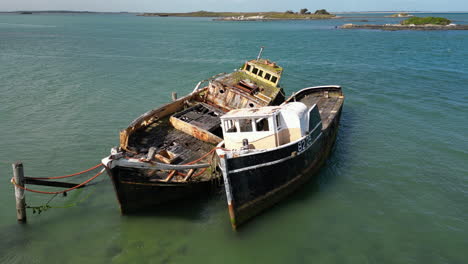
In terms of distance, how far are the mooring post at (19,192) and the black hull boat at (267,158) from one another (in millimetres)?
8033

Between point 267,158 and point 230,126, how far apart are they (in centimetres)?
249

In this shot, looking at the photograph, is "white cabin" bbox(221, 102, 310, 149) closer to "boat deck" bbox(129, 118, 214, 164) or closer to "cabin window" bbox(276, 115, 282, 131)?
"cabin window" bbox(276, 115, 282, 131)

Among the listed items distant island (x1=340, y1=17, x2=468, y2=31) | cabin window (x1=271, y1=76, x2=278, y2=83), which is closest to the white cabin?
cabin window (x1=271, y1=76, x2=278, y2=83)

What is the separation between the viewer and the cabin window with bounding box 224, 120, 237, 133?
13.9 m

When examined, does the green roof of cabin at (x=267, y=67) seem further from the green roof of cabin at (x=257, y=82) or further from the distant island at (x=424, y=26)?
the distant island at (x=424, y=26)

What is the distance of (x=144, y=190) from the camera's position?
12664 millimetres

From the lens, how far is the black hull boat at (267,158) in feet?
40.0

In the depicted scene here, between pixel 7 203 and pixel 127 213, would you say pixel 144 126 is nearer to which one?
pixel 127 213

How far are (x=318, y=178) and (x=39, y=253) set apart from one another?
13575 mm

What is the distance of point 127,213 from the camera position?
13.2 m

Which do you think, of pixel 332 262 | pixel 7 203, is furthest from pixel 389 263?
pixel 7 203

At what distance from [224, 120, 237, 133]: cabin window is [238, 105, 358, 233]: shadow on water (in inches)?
162

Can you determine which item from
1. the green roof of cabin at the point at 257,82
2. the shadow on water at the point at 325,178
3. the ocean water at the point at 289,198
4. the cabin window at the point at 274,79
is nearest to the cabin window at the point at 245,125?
the ocean water at the point at 289,198

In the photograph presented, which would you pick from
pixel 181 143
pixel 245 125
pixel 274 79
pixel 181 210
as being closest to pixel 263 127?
pixel 245 125
